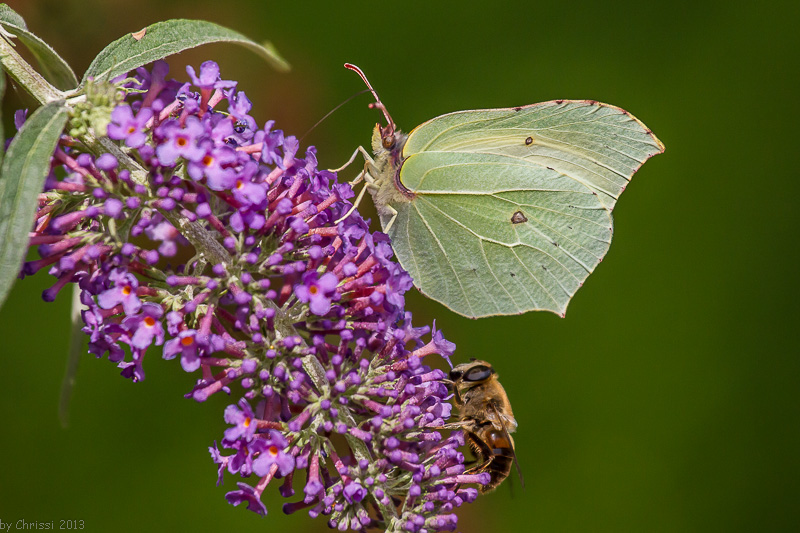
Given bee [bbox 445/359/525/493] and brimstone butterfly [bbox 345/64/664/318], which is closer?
bee [bbox 445/359/525/493]

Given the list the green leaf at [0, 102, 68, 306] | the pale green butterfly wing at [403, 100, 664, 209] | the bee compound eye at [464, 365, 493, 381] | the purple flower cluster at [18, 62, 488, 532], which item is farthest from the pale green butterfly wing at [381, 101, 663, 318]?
the green leaf at [0, 102, 68, 306]

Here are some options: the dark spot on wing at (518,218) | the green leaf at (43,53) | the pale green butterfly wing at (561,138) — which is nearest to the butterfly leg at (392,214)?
the pale green butterfly wing at (561,138)

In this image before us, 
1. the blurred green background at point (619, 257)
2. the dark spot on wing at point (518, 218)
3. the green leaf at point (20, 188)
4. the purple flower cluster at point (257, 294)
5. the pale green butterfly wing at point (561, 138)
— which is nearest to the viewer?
the green leaf at point (20, 188)

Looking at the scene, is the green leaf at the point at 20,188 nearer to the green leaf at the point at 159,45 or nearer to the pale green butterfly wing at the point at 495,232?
the green leaf at the point at 159,45

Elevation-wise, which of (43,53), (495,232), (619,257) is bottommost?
(619,257)

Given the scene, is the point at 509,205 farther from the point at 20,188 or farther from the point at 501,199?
the point at 20,188

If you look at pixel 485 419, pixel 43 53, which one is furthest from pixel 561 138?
pixel 43 53

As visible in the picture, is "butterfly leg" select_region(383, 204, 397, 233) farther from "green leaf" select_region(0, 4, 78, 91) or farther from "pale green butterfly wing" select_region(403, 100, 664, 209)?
"green leaf" select_region(0, 4, 78, 91)
